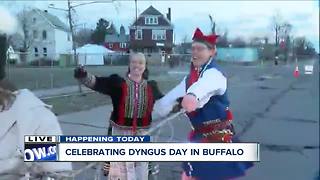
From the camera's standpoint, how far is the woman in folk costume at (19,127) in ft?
4.74

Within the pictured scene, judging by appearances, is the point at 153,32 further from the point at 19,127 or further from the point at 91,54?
the point at 19,127

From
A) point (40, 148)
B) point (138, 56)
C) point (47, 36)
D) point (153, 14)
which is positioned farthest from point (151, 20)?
point (40, 148)

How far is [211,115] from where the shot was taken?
1.74 meters

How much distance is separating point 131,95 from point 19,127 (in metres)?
0.66

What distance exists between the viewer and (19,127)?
1450 mm

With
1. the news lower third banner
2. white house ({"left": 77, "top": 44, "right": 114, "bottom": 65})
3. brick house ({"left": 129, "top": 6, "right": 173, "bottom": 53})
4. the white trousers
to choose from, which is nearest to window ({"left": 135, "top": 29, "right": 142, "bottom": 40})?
brick house ({"left": 129, "top": 6, "right": 173, "bottom": 53})

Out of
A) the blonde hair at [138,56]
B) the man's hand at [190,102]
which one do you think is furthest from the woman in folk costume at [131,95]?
the man's hand at [190,102]

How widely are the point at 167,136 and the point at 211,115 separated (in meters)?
0.25

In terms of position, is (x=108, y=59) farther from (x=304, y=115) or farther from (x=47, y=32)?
(x=304, y=115)

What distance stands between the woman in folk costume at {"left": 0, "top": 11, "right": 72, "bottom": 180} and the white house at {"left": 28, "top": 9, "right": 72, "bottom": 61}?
0.40 m

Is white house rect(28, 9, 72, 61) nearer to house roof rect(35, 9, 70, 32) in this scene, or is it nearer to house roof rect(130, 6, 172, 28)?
house roof rect(35, 9, 70, 32)

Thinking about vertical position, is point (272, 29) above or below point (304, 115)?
above

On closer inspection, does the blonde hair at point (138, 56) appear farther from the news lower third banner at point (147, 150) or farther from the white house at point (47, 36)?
the news lower third banner at point (147, 150)

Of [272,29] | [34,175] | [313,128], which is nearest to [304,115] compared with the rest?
[313,128]
